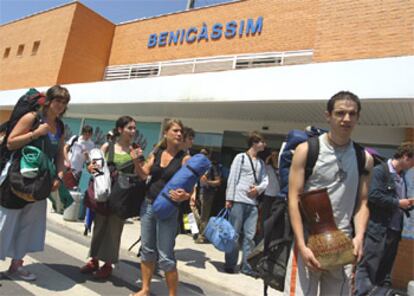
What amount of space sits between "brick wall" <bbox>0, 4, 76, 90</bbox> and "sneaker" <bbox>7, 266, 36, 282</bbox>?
12936 mm

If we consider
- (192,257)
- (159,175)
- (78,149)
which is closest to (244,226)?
(192,257)

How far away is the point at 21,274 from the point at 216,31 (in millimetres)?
10755

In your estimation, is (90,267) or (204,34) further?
(204,34)

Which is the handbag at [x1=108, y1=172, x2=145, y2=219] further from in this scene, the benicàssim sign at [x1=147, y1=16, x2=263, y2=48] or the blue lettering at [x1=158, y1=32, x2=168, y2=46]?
the blue lettering at [x1=158, y1=32, x2=168, y2=46]

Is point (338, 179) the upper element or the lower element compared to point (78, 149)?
lower

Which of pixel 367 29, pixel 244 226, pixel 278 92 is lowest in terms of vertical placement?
pixel 244 226

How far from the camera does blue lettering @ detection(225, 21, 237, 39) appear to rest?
39.9 ft

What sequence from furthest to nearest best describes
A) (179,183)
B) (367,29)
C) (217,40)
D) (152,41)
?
(152,41), (217,40), (367,29), (179,183)

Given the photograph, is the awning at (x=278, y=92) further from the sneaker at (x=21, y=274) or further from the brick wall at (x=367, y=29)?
the sneaker at (x=21, y=274)

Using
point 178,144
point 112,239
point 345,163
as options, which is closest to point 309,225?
point 345,163

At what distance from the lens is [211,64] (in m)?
12.4

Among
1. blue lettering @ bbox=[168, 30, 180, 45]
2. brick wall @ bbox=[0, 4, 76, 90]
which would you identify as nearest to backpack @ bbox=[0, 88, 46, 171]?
blue lettering @ bbox=[168, 30, 180, 45]

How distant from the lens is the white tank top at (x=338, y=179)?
2.34m

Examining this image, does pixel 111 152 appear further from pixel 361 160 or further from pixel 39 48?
pixel 39 48
